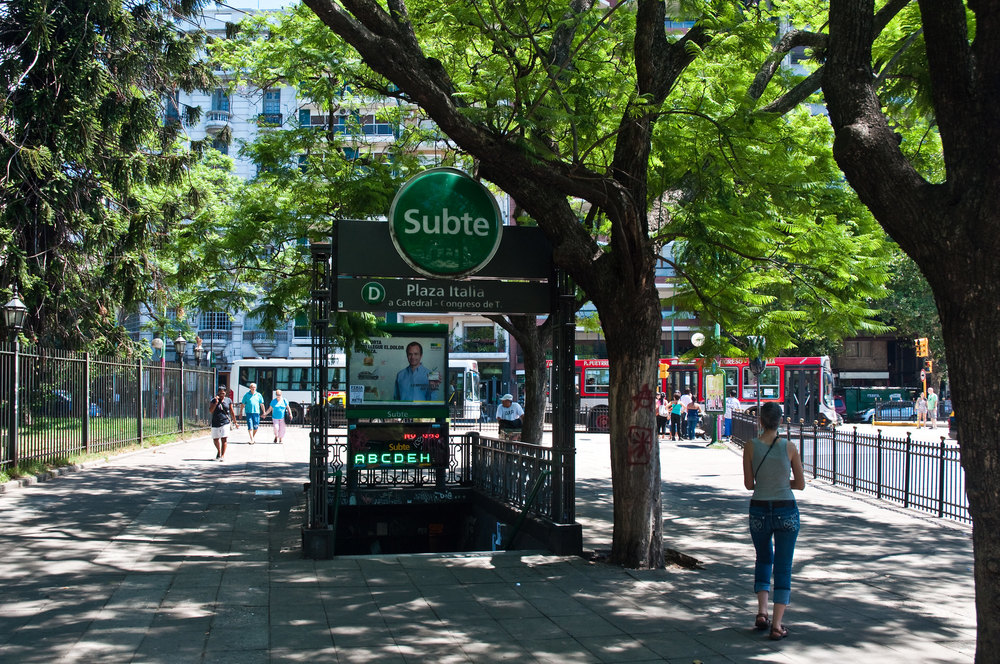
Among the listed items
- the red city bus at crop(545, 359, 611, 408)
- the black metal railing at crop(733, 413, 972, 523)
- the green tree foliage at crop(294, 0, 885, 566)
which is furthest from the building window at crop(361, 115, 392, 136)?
the red city bus at crop(545, 359, 611, 408)

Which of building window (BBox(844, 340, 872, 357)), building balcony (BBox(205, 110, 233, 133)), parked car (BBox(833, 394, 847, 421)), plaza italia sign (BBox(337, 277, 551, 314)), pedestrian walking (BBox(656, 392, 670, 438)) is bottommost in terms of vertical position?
parked car (BBox(833, 394, 847, 421))

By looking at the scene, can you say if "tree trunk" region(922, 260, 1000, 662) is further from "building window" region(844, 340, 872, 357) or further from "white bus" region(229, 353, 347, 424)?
"building window" region(844, 340, 872, 357)

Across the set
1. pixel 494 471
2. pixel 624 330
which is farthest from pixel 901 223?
pixel 494 471

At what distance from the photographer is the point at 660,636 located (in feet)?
21.6

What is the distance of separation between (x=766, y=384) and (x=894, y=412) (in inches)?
379

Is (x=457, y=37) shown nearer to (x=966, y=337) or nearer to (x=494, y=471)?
(x=494, y=471)

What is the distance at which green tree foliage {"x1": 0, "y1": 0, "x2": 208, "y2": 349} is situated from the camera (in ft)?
61.3

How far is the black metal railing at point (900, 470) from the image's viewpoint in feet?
42.5

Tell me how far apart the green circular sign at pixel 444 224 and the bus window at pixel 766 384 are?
3183 centimetres

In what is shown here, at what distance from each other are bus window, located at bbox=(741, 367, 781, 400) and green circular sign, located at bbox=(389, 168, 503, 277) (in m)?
31.8

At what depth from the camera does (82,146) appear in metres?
19.3

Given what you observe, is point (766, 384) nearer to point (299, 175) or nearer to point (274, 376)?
point (274, 376)

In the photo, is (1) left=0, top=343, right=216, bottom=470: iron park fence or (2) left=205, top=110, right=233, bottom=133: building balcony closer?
(1) left=0, top=343, right=216, bottom=470: iron park fence

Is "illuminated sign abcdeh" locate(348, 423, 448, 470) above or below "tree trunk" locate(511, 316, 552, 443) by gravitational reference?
below
